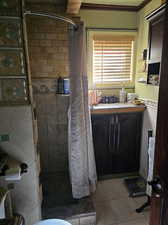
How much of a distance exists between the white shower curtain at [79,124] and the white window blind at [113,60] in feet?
3.06

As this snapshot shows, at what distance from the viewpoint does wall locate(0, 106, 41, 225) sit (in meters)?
1.29

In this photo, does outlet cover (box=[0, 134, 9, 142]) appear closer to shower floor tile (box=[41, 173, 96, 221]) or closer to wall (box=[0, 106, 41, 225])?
wall (box=[0, 106, 41, 225])

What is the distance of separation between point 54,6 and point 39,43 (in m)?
0.55

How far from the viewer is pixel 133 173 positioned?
2.50 m

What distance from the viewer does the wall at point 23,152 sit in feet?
4.24

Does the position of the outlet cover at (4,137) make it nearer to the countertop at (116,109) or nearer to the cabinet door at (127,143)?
the countertop at (116,109)

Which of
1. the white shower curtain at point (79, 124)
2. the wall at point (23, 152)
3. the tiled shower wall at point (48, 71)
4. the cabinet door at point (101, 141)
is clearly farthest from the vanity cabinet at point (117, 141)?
the wall at point (23, 152)

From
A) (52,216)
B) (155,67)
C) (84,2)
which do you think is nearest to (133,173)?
(52,216)

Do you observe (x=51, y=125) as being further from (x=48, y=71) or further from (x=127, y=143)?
(x=127, y=143)

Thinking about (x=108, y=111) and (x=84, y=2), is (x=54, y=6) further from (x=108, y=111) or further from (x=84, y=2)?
(x=108, y=111)

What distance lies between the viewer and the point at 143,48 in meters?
2.31

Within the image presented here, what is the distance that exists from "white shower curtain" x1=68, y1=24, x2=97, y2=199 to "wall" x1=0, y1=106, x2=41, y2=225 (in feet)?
1.56

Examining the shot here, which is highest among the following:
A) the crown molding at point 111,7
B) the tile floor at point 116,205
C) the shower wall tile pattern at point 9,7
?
the crown molding at point 111,7

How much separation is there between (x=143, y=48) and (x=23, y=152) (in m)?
2.13
